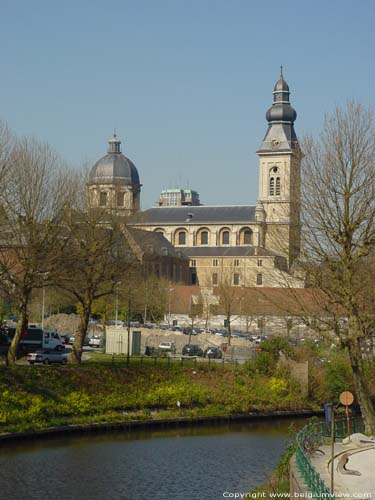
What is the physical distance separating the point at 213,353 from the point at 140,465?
97.1 feet

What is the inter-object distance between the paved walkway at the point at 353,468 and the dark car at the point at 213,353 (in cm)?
3100

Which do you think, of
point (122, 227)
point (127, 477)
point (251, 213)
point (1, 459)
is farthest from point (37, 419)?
point (251, 213)

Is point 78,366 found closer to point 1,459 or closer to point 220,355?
point 1,459

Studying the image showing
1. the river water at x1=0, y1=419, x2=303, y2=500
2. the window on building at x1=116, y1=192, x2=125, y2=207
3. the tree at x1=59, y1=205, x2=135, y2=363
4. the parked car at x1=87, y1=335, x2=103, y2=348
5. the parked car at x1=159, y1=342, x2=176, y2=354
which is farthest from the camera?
the parked car at x1=87, y1=335, x2=103, y2=348

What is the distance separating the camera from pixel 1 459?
29031 millimetres

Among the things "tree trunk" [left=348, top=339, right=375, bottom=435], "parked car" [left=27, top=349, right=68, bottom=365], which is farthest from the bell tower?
"tree trunk" [left=348, top=339, right=375, bottom=435]

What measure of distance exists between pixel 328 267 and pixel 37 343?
77.6ft

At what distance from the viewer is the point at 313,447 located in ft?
83.4

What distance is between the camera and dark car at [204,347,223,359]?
58450mm

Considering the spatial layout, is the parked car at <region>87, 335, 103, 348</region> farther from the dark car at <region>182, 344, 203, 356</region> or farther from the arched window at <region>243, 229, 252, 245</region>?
the arched window at <region>243, 229, 252, 245</region>

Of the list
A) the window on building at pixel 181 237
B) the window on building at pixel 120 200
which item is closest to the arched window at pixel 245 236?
the window on building at pixel 181 237

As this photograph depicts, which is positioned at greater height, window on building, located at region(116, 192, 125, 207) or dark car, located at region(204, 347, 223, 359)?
window on building, located at region(116, 192, 125, 207)

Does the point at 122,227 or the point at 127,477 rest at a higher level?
the point at 122,227

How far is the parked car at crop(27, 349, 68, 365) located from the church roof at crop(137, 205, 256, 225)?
9078 cm
